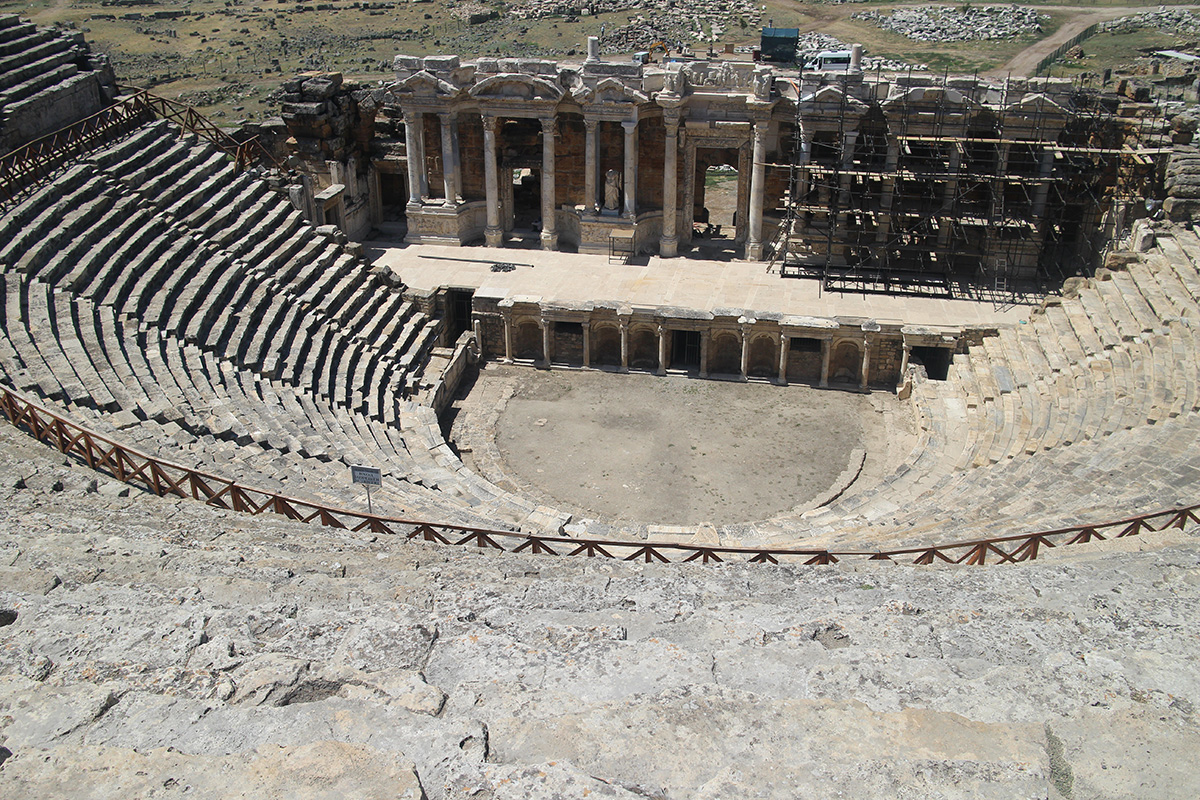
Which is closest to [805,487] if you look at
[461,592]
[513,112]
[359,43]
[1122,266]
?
[1122,266]

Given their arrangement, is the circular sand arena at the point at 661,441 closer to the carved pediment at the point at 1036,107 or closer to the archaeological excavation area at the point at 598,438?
the archaeological excavation area at the point at 598,438

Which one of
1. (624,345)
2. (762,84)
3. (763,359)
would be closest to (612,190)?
(762,84)

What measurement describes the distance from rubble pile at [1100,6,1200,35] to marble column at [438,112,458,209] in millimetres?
58609

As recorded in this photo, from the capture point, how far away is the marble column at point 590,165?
31.2 m

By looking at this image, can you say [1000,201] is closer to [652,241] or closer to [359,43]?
[652,241]

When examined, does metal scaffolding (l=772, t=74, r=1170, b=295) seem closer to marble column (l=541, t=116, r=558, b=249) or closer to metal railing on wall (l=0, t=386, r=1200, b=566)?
marble column (l=541, t=116, r=558, b=249)

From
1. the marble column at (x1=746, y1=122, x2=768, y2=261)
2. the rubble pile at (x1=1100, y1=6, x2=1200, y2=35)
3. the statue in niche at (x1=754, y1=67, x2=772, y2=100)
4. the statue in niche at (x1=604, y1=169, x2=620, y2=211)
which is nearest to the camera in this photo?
the statue in niche at (x1=754, y1=67, x2=772, y2=100)

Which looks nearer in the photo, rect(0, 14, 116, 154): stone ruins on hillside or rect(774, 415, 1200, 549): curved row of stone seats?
rect(774, 415, 1200, 549): curved row of stone seats

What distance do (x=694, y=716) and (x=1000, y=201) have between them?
82.0ft

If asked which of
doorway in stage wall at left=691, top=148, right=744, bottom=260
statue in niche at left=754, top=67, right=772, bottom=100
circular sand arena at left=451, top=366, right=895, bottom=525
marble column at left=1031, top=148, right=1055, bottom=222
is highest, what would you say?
statue in niche at left=754, top=67, right=772, bottom=100

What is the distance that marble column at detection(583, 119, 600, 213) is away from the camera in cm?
3116

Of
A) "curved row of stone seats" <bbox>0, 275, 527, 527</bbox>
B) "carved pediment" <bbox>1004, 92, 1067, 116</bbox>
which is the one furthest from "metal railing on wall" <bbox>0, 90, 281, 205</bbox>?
"carved pediment" <bbox>1004, 92, 1067, 116</bbox>

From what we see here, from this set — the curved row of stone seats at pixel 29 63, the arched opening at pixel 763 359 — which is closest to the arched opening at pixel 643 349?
the arched opening at pixel 763 359

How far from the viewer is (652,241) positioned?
32875 millimetres
